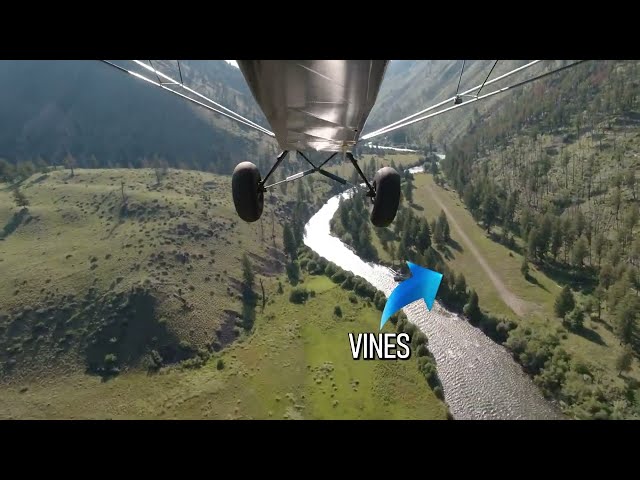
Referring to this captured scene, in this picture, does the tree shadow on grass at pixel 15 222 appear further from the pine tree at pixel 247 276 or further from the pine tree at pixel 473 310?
the pine tree at pixel 473 310

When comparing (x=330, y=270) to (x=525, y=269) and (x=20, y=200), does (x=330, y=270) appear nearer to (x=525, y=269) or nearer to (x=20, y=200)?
(x=525, y=269)

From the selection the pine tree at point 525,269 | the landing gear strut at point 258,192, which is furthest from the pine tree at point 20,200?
the pine tree at point 525,269

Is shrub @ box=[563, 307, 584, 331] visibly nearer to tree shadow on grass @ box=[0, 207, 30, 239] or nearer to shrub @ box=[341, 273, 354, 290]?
shrub @ box=[341, 273, 354, 290]

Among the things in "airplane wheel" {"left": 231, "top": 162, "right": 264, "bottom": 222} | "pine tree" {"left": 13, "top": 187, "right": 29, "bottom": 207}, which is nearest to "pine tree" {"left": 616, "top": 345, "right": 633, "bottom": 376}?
"airplane wheel" {"left": 231, "top": 162, "right": 264, "bottom": 222}

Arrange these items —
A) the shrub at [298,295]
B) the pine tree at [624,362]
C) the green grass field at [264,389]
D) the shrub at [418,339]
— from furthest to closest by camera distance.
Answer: the shrub at [298,295] → the shrub at [418,339] → the pine tree at [624,362] → the green grass field at [264,389]

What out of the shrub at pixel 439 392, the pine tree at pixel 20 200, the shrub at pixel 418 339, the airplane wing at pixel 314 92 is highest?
the airplane wing at pixel 314 92

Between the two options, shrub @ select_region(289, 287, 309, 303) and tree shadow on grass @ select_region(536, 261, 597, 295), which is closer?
shrub @ select_region(289, 287, 309, 303)
